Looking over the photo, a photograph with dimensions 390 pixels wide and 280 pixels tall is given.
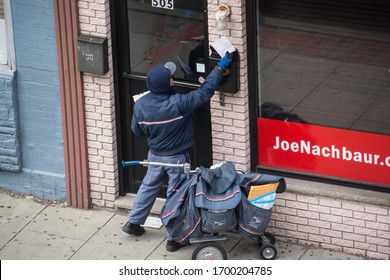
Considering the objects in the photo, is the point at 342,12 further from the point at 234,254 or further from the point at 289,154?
the point at 234,254

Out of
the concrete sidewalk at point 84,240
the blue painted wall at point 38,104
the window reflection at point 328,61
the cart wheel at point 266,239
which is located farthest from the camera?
the blue painted wall at point 38,104

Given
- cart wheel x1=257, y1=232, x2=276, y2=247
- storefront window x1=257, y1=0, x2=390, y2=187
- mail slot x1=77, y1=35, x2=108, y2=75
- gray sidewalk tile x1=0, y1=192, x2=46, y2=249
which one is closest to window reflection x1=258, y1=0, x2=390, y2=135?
storefront window x1=257, y1=0, x2=390, y2=187

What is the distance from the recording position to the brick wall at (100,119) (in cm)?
1089

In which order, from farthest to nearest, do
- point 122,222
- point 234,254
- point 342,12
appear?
1. point 122,222
2. point 234,254
3. point 342,12

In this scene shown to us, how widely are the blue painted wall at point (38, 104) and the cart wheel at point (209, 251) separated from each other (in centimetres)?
202

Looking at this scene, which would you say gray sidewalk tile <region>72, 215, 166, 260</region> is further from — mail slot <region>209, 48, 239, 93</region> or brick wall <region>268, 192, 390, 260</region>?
mail slot <region>209, 48, 239, 93</region>

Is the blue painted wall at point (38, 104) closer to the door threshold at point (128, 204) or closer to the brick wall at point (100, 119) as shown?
the brick wall at point (100, 119)

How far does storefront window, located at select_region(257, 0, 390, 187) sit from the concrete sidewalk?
33.5 inches

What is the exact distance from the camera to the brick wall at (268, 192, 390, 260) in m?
10.2

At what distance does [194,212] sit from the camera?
1005cm

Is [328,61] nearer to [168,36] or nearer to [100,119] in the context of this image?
[168,36]

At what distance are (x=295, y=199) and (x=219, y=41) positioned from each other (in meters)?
1.65

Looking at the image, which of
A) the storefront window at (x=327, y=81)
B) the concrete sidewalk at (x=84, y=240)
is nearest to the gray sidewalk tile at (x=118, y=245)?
the concrete sidewalk at (x=84, y=240)

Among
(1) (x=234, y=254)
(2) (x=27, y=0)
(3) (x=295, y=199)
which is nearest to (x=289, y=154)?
(3) (x=295, y=199)
